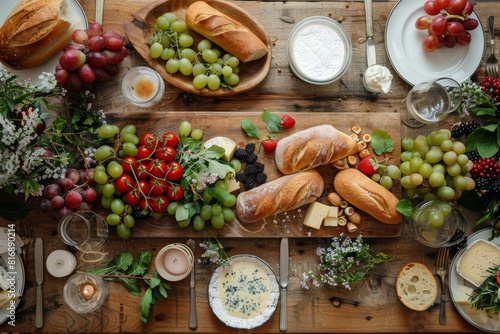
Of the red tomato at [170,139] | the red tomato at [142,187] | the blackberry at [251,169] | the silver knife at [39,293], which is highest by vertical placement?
the red tomato at [170,139]

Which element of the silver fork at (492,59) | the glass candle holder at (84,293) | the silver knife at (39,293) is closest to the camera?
the glass candle holder at (84,293)

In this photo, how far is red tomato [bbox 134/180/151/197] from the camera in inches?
70.2

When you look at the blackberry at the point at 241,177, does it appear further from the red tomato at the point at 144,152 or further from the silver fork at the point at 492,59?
the silver fork at the point at 492,59

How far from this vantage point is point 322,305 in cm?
192

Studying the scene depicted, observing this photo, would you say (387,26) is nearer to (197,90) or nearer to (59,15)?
(197,90)

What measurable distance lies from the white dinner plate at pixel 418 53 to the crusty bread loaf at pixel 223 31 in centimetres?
56

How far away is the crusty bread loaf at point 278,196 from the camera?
1.81 metres

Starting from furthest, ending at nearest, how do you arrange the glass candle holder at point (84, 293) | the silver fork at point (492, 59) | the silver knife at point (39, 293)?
1. the silver fork at point (492, 59)
2. the silver knife at point (39, 293)
3. the glass candle holder at point (84, 293)

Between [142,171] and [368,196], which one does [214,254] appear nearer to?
[142,171]

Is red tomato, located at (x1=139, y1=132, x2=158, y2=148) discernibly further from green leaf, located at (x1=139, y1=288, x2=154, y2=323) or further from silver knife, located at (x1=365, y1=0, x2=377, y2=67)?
silver knife, located at (x1=365, y1=0, x2=377, y2=67)

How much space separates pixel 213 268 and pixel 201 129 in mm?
564

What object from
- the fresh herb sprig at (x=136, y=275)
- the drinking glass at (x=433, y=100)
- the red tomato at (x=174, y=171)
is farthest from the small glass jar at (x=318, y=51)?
the fresh herb sprig at (x=136, y=275)

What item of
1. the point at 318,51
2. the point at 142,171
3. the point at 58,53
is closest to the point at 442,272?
the point at 318,51

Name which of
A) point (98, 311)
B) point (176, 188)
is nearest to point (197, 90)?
point (176, 188)
